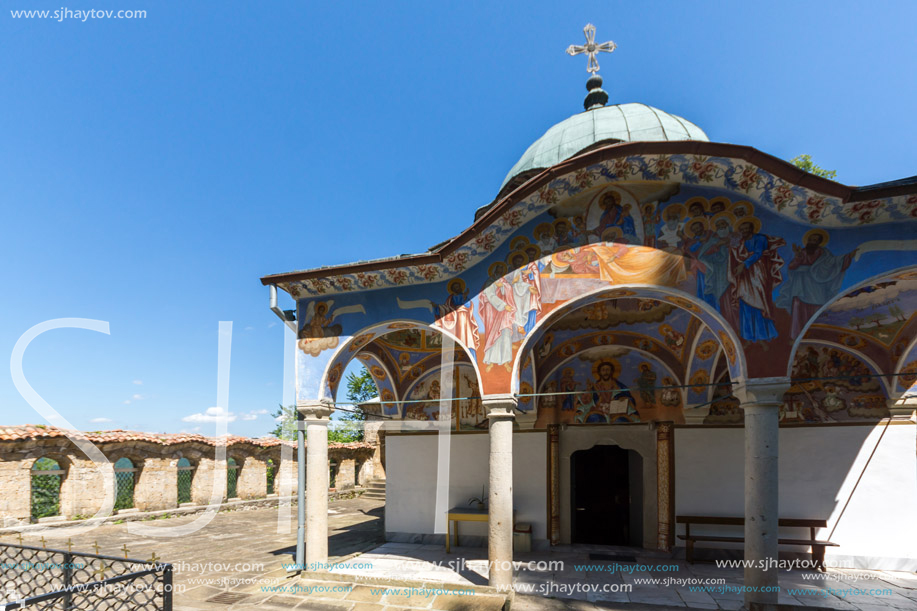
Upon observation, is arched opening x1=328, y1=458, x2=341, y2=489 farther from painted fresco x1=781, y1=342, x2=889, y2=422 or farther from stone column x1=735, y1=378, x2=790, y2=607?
stone column x1=735, y1=378, x2=790, y2=607

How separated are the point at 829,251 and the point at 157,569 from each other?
7.99 meters

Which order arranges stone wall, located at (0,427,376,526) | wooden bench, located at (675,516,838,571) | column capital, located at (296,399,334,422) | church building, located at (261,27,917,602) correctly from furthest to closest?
stone wall, located at (0,427,376,526) < column capital, located at (296,399,334,422) < wooden bench, located at (675,516,838,571) < church building, located at (261,27,917,602)

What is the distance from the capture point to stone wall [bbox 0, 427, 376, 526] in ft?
36.3

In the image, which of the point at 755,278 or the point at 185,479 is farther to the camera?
the point at 185,479

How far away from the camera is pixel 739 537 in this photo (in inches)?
337

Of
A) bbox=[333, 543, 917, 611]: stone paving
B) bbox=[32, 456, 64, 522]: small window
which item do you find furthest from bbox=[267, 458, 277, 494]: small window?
bbox=[333, 543, 917, 611]: stone paving

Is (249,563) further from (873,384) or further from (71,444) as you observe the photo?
(873,384)

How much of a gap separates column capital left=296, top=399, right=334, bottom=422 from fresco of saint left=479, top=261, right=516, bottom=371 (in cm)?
292

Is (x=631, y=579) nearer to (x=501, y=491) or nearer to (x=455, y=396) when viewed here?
(x=501, y=491)

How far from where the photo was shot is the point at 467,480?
10.4m

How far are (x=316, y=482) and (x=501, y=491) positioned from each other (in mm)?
3105

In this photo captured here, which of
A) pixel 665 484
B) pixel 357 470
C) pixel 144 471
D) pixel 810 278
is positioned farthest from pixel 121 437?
pixel 810 278

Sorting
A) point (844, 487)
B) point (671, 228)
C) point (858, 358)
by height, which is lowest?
point (844, 487)

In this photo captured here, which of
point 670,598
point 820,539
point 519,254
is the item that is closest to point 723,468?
point 820,539
